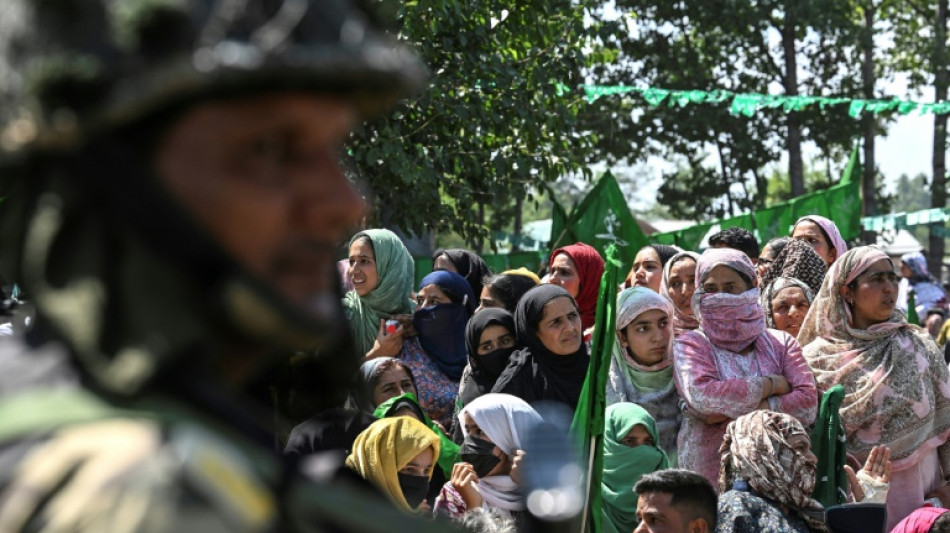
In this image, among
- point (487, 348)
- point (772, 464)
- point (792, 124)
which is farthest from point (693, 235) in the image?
point (792, 124)

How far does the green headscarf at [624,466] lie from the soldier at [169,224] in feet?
14.7

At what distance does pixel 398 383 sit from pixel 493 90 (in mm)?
5559

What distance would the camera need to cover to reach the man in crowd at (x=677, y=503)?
193 inches

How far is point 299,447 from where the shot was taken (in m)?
3.89

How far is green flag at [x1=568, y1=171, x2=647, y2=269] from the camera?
996 centimetres

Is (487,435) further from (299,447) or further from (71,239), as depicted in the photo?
(71,239)

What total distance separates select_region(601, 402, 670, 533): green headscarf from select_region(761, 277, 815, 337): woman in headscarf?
175 cm

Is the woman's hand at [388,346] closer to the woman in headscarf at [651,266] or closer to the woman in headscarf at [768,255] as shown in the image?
the woman in headscarf at [651,266]

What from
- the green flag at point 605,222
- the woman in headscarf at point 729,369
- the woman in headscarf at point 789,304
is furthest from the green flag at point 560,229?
the woman in headscarf at point 729,369

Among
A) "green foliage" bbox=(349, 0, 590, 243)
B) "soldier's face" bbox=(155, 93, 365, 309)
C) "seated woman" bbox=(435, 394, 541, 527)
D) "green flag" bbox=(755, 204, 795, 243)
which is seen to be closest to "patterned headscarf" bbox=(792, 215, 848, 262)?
"green foliage" bbox=(349, 0, 590, 243)

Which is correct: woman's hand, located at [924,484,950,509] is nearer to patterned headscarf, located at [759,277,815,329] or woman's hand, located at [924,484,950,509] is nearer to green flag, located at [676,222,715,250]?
patterned headscarf, located at [759,277,815,329]

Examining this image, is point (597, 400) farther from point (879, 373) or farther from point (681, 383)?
point (879, 373)

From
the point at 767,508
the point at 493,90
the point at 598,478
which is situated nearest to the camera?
the point at 598,478

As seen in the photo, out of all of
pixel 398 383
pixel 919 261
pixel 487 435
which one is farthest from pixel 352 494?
pixel 919 261
